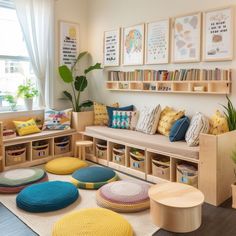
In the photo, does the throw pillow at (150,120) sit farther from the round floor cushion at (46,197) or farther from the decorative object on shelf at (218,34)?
the round floor cushion at (46,197)

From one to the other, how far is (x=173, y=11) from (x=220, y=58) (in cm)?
101

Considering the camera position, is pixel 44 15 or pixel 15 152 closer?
pixel 15 152

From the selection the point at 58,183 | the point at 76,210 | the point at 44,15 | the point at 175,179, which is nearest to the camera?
the point at 76,210

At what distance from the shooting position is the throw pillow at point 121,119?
13.8 feet

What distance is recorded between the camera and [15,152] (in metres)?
3.83

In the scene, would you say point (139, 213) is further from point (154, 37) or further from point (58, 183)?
point (154, 37)

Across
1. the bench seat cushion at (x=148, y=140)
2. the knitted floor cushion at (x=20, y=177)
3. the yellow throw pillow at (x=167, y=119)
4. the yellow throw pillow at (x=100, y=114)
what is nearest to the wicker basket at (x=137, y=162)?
the bench seat cushion at (x=148, y=140)

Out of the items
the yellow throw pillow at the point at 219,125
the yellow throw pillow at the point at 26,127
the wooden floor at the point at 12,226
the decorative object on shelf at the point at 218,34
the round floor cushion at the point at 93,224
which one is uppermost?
the decorative object on shelf at the point at 218,34

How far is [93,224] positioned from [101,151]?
1.97m

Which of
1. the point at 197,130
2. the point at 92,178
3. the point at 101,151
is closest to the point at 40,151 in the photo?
the point at 101,151

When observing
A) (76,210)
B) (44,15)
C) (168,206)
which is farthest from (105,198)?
(44,15)

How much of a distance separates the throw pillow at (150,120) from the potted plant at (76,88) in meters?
1.13

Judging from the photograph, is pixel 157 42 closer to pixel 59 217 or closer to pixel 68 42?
pixel 68 42

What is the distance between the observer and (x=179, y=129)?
3318mm
